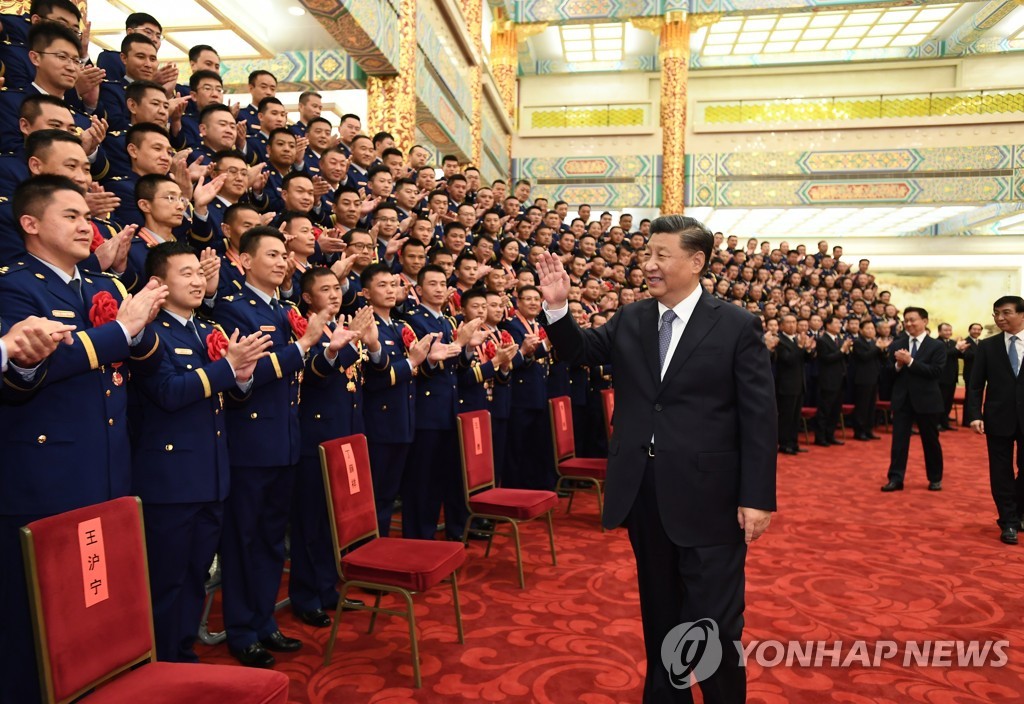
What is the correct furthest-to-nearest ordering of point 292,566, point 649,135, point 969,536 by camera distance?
point 649,135 < point 969,536 < point 292,566

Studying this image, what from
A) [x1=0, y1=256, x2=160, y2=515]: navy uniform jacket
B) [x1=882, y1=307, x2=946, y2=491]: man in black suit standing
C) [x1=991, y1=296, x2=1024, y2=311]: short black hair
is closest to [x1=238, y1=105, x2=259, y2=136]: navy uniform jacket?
[x1=0, y1=256, x2=160, y2=515]: navy uniform jacket

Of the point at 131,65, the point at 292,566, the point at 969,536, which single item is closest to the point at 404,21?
the point at 131,65

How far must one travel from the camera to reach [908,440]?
5.78 m

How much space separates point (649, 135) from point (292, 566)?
12.7 m

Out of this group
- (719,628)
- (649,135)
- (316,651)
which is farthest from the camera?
(649,135)

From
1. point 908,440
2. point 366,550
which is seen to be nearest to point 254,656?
point 366,550

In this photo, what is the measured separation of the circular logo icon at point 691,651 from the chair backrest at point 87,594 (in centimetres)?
134

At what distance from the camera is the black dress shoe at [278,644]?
8.63 ft

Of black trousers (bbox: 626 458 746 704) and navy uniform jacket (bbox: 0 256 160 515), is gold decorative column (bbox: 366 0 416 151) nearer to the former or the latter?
navy uniform jacket (bbox: 0 256 160 515)

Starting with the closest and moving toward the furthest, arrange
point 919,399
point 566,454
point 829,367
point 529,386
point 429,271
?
point 429,271
point 566,454
point 529,386
point 919,399
point 829,367

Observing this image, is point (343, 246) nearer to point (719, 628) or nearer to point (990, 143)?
point (719, 628)

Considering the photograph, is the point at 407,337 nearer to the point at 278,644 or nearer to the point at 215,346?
the point at 215,346

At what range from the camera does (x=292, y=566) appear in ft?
9.80

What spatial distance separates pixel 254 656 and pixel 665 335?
72.6 inches
